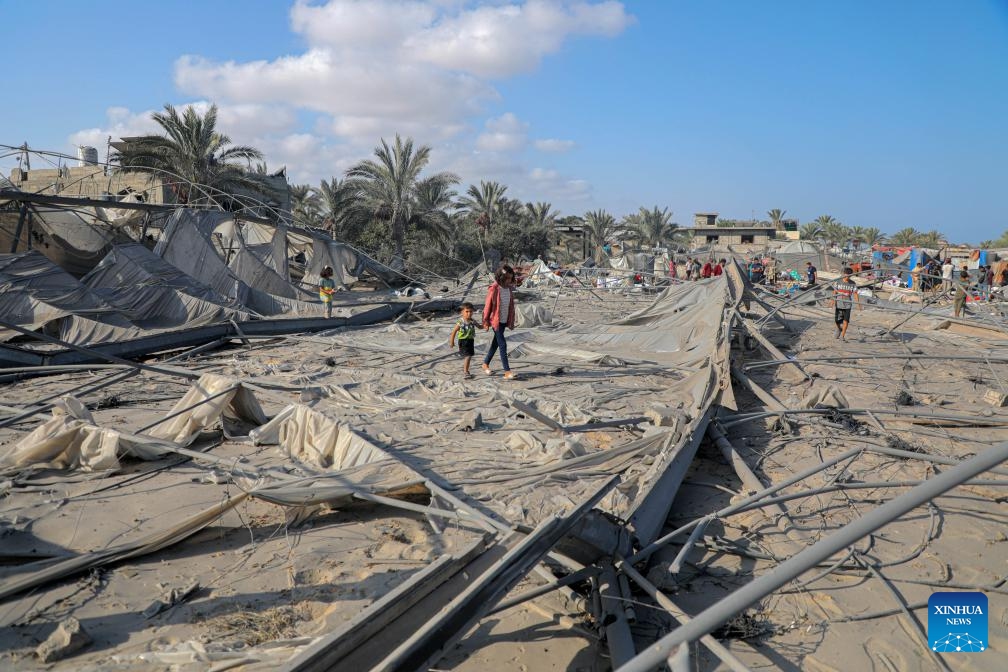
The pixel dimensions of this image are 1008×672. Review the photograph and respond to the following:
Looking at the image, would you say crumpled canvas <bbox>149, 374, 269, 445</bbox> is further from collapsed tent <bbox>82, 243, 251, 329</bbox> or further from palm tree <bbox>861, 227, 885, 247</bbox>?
palm tree <bbox>861, 227, 885, 247</bbox>

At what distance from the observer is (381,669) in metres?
2.50

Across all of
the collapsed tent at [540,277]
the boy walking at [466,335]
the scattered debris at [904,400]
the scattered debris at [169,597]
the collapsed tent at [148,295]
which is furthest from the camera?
the collapsed tent at [540,277]

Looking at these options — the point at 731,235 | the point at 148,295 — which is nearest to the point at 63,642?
the point at 148,295

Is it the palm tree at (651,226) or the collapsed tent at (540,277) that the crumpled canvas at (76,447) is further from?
the palm tree at (651,226)

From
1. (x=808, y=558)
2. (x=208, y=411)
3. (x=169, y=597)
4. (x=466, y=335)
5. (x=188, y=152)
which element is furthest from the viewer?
(x=188, y=152)

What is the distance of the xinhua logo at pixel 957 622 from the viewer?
3.49m

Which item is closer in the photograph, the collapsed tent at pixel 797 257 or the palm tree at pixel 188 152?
the palm tree at pixel 188 152

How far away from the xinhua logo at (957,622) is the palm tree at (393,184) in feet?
87.7

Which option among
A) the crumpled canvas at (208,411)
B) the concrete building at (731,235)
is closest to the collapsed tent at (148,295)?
the crumpled canvas at (208,411)

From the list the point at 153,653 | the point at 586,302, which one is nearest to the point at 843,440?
the point at 153,653

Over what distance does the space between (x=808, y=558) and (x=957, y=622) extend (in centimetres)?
253

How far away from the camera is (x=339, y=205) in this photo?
29.0 m

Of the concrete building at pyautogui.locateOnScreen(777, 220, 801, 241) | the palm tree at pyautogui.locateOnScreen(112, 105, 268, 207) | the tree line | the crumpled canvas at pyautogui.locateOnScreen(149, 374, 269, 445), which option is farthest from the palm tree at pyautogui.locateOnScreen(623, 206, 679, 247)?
the crumpled canvas at pyautogui.locateOnScreen(149, 374, 269, 445)

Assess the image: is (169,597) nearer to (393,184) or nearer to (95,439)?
(95,439)
